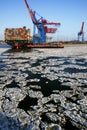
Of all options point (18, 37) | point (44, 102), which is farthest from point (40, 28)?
point (44, 102)

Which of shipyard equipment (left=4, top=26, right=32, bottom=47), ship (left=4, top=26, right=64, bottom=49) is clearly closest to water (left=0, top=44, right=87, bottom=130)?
ship (left=4, top=26, right=64, bottom=49)

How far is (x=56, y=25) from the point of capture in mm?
67625

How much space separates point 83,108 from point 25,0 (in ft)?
204

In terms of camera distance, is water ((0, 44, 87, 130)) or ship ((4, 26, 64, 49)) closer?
water ((0, 44, 87, 130))

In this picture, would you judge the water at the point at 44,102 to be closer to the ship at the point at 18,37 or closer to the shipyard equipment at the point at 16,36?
the ship at the point at 18,37

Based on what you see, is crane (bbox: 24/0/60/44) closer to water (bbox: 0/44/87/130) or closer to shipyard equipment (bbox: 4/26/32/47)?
shipyard equipment (bbox: 4/26/32/47)

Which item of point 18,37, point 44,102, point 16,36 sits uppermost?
point 16,36

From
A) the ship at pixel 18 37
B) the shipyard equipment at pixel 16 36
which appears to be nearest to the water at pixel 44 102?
the ship at pixel 18 37

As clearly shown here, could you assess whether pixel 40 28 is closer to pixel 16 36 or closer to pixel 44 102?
pixel 16 36

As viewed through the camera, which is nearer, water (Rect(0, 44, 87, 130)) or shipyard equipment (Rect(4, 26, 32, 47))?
water (Rect(0, 44, 87, 130))

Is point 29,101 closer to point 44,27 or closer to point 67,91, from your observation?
point 67,91

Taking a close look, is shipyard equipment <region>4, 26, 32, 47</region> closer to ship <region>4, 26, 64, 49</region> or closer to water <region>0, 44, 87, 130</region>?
ship <region>4, 26, 64, 49</region>

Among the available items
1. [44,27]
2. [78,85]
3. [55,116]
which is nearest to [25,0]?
[44,27]

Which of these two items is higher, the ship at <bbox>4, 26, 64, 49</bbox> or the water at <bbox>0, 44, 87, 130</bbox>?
the ship at <bbox>4, 26, 64, 49</bbox>
